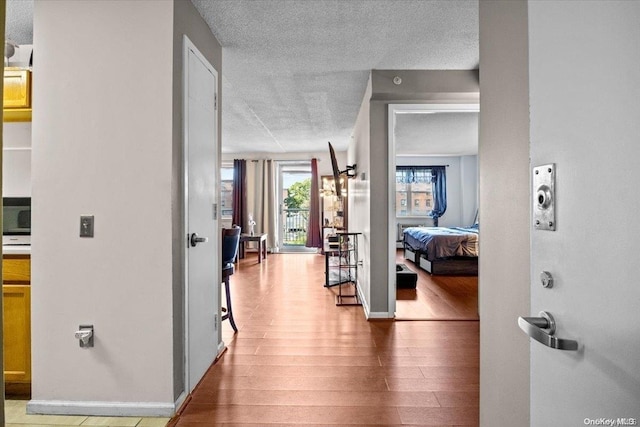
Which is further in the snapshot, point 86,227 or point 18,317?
point 18,317

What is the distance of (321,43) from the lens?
2914 millimetres

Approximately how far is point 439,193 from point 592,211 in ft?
30.2

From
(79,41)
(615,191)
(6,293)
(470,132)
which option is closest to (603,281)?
(615,191)

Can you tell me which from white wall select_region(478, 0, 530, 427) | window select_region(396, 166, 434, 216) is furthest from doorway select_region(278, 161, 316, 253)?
white wall select_region(478, 0, 530, 427)

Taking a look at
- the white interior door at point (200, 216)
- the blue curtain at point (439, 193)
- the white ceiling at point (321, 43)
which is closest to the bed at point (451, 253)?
the white ceiling at point (321, 43)

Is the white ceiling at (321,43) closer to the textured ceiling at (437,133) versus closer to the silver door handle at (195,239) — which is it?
the textured ceiling at (437,133)

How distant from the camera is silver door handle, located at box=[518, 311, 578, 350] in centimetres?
65

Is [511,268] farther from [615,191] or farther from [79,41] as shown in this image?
[79,41]

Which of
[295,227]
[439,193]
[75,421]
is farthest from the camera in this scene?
[295,227]

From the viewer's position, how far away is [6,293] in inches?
83.3

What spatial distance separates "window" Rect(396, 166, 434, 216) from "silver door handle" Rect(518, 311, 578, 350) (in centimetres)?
898

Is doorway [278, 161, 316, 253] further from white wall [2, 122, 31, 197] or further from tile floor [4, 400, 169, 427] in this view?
tile floor [4, 400, 169, 427]

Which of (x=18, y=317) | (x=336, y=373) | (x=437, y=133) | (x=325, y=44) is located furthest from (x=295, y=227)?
(x=18, y=317)

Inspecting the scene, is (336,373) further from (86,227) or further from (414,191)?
(414,191)
